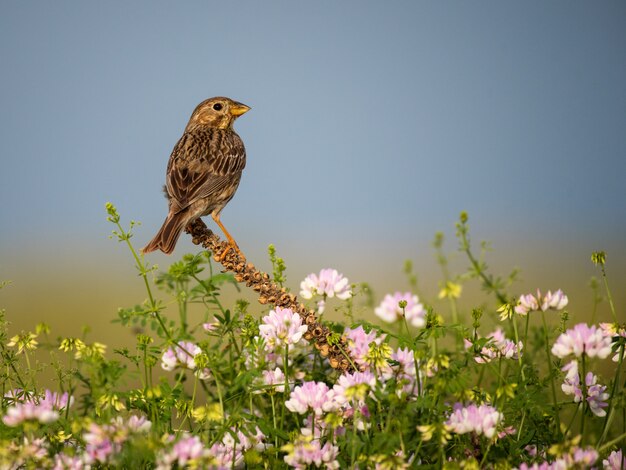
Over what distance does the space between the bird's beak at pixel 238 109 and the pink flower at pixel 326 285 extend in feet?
16.2

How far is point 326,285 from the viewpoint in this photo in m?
4.34

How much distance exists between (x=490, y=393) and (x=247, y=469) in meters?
1.42

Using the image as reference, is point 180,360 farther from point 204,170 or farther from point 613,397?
point 204,170

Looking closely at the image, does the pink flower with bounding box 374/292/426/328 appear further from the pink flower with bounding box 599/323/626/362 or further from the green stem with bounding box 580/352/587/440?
the pink flower with bounding box 599/323/626/362

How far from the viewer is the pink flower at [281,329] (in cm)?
390

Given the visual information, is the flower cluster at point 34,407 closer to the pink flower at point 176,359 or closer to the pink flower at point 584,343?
the pink flower at point 176,359

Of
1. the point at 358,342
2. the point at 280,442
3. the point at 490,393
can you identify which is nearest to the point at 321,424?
the point at 280,442

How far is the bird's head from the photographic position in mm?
8961

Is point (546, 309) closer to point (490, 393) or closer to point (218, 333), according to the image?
point (490, 393)

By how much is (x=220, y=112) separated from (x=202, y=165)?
1802mm

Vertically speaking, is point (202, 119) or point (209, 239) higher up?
point (202, 119)

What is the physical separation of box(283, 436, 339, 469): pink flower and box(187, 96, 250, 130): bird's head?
6120 millimetres

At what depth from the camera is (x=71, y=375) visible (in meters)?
4.02

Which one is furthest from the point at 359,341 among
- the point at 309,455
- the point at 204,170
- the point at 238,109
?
the point at 238,109
